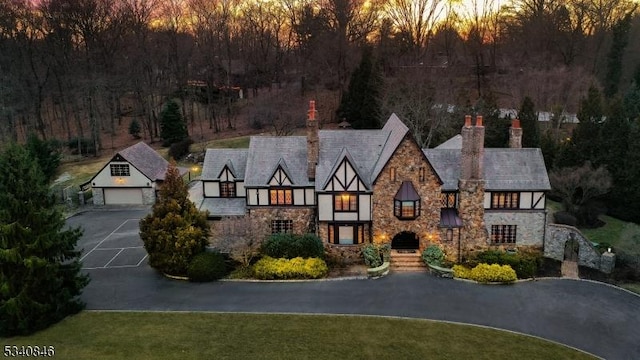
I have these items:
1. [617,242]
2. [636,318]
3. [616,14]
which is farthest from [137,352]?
[616,14]

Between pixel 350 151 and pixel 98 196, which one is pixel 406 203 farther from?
pixel 98 196

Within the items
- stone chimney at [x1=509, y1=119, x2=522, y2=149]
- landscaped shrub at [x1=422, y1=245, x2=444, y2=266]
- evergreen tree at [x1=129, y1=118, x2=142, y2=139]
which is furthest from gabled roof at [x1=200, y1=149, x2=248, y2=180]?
evergreen tree at [x1=129, y1=118, x2=142, y2=139]

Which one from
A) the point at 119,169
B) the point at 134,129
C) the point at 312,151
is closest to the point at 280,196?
the point at 312,151

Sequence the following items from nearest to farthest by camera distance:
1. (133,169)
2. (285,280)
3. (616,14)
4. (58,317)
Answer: (58,317)
(285,280)
(133,169)
(616,14)

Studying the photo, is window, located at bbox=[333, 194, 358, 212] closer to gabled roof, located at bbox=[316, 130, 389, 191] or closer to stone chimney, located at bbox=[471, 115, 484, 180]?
gabled roof, located at bbox=[316, 130, 389, 191]

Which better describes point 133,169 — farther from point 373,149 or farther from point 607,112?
point 607,112

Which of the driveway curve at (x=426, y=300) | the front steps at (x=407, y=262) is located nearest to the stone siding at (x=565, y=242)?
the driveway curve at (x=426, y=300)

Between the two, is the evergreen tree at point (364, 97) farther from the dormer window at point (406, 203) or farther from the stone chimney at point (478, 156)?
the dormer window at point (406, 203)
